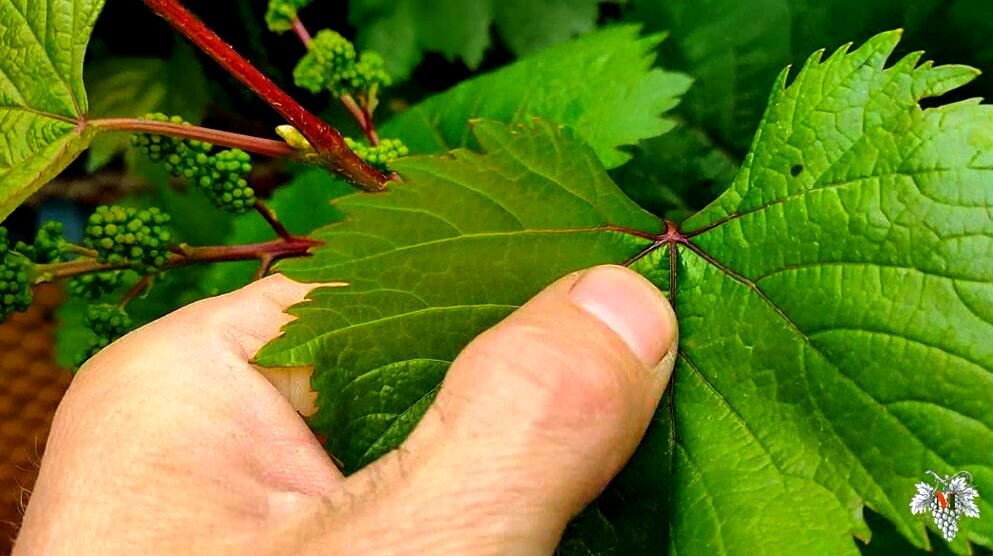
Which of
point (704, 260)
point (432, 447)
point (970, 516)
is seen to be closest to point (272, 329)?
point (432, 447)

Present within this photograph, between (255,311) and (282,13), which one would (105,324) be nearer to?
(255,311)

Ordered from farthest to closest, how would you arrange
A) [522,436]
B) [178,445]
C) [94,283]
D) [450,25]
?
[450,25] < [94,283] < [178,445] < [522,436]

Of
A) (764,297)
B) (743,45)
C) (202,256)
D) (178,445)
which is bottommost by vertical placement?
(178,445)

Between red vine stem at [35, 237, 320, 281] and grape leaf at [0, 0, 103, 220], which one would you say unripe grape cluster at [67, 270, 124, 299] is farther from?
grape leaf at [0, 0, 103, 220]

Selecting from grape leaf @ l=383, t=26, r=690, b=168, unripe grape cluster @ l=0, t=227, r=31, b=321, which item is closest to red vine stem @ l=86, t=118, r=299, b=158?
unripe grape cluster @ l=0, t=227, r=31, b=321

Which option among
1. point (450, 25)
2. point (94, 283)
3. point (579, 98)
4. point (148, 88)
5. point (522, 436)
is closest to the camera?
point (522, 436)

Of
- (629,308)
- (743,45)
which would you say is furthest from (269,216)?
(743,45)
